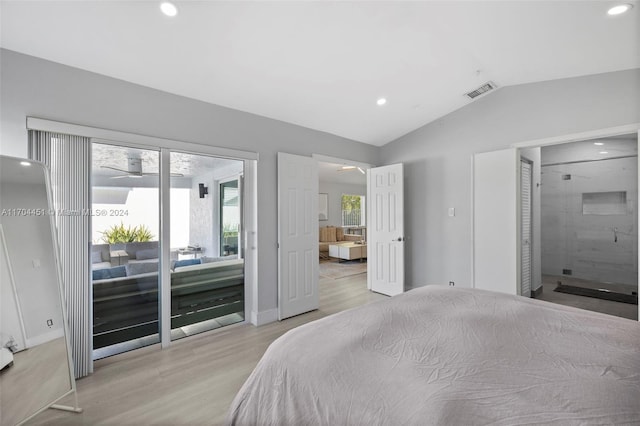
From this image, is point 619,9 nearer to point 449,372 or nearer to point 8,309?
point 449,372

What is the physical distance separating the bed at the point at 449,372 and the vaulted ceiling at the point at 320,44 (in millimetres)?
2097

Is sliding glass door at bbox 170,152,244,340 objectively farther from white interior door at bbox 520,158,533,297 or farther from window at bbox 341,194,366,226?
window at bbox 341,194,366,226

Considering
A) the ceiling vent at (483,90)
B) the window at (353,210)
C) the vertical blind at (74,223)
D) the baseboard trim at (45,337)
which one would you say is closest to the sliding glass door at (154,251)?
the vertical blind at (74,223)

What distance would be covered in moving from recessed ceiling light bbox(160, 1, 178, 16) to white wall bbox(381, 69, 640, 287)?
3.56 m

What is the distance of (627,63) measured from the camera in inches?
103

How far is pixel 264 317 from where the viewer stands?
11.1 ft

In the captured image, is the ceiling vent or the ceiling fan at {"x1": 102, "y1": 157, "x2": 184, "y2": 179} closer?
the ceiling fan at {"x1": 102, "y1": 157, "x2": 184, "y2": 179}

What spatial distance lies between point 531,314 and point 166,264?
302cm

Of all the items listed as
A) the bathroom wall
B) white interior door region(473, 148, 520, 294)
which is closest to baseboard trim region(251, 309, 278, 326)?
white interior door region(473, 148, 520, 294)

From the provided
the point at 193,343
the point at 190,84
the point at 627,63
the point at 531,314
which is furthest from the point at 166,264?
the point at 627,63

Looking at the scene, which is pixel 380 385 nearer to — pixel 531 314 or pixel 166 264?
pixel 531 314

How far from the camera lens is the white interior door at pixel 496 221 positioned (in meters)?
3.32

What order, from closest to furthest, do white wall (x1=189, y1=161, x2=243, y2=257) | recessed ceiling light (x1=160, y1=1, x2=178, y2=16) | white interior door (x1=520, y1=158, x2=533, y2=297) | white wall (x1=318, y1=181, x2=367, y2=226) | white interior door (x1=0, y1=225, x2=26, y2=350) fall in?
white interior door (x1=0, y1=225, x2=26, y2=350)
recessed ceiling light (x1=160, y1=1, x2=178, y2=16)
white wall (x1=189, y1=161, x2=243, y2=257)
white interior door (x1=520, y1=158, x2=533, y2=297)
white wall (x1=318, y1=181, x2=367, y2=226)

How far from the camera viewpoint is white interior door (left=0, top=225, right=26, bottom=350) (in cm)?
153
